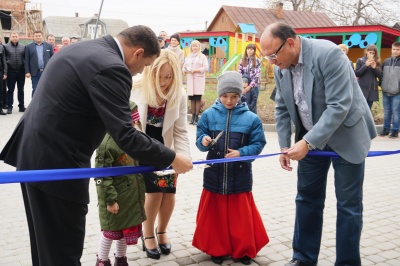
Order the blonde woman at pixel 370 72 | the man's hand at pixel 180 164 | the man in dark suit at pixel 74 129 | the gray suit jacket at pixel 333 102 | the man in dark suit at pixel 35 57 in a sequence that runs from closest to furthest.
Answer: the man in dark suit at pixel 74 129 < the man's hand at pixel 180 164 < the gray suit jacket at pixel 333 102 < the blonde woman at pixel 370 72 < the man in dark suit at pixel 35 57

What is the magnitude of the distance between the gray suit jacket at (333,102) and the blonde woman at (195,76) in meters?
8.12

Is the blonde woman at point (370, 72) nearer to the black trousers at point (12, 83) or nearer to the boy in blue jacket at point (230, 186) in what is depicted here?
the boy in blue jacket at point (230, 186)

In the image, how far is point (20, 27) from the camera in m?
57.1

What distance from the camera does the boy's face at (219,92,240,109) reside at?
4.10m

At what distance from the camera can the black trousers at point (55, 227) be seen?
2.69 metres

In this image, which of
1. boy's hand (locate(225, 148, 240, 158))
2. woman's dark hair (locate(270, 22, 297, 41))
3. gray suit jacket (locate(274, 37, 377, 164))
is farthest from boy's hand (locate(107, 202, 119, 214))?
woman's dark hair (locate(270, 22, 297, 41))

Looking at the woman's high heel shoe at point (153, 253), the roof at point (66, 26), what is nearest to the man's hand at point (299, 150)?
the woman's high heel shoe at point (153, 253)

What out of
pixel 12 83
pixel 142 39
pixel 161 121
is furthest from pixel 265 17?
pixel 142 39

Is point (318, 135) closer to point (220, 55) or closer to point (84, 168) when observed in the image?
point (84, 168)

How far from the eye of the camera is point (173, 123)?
163 inches

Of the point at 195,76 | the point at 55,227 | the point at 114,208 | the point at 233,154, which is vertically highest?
the point at 195,76

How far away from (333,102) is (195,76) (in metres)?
8.56

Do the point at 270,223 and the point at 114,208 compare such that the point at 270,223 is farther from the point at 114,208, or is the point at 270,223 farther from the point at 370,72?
the point at 370,72

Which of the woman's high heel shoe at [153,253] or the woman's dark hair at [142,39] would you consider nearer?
the woman's dark hair at [142,39]
